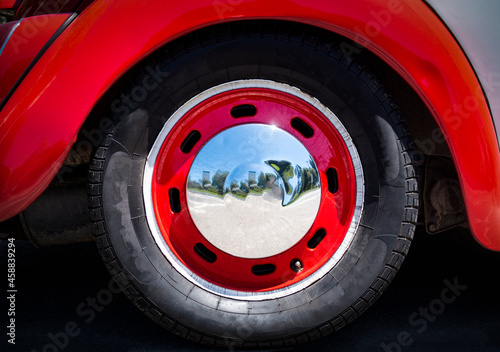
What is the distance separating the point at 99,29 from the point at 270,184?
0.66 metres

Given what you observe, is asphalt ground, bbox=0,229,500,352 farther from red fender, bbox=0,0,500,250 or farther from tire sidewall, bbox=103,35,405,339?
red fender, bbox=0,0,500,250

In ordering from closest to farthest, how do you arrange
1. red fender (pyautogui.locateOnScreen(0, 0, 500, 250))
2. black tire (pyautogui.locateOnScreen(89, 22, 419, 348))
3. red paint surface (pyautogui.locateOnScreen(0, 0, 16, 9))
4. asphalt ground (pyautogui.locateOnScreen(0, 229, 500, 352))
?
red fender (pyautogui.locateOnScreen(0, 0, 500, 250))
black tire (pyautogui.locateOnScreen(89, 22, 419, 348))
asphalt ground (pyautogui.locateOnScreen(0, 229, 500, 352))
red paint surface (pyautogui.locateOnScreen(0, 0, 16, 9))

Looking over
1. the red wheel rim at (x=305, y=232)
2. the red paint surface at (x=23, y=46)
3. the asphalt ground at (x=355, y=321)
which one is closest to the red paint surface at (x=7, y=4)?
the red paint surface at (x=23, y=46)

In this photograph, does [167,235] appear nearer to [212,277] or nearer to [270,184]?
[212,277]

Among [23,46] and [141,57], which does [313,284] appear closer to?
[141,57]

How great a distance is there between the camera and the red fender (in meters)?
1.28

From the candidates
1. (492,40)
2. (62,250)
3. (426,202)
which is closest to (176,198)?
(426,202)

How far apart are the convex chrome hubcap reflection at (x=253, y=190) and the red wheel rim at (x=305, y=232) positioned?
0.03m

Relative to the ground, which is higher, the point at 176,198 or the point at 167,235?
the point at 176,198

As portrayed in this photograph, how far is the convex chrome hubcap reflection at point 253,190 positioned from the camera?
1.42m

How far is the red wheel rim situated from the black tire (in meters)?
0.05

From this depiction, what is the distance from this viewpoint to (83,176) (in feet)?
5.57

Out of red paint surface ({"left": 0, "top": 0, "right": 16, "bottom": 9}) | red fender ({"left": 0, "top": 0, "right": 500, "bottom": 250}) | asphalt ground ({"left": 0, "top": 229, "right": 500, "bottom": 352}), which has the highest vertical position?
red paint surface ({"left": 0, "top": 0, "right": 16, "bottom": 9})

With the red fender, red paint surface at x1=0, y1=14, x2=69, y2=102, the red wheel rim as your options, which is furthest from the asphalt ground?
red paint surface at x1=0, y1=14, x2=69, y2=102
